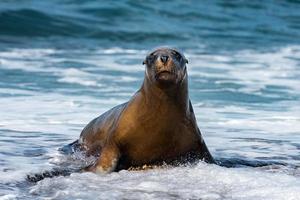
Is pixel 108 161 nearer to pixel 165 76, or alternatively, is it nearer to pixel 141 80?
pixel 165 76

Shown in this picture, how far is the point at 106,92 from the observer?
33.7ft

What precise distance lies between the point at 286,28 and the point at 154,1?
10.6 ft

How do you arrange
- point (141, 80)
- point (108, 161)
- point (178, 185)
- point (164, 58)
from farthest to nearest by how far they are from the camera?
point (141, 80)
point (108, 161)
point (164, 58)
point (178, 185)

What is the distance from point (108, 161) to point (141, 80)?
6099 millimetres

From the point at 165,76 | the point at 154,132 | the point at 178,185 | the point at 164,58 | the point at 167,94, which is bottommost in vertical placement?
the point at 178,185

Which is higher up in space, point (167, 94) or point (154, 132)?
point (167, 94)

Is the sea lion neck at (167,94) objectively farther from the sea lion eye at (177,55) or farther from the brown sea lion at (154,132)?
the sea lion eye at (177,55)

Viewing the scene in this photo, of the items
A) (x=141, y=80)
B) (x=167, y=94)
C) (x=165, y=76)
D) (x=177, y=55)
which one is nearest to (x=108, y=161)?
(x=167, y=94)

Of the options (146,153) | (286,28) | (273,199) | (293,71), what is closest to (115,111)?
(146,153)

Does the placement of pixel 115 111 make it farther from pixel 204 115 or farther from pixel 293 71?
pixel 293 71

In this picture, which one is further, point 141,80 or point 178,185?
point 141,80

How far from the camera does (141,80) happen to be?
37.8 ft

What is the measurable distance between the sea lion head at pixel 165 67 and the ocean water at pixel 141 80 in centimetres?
55

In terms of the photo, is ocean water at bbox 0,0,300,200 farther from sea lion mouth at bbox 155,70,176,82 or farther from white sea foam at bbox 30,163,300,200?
sea lion mouth at bbox 155,70,176,82
